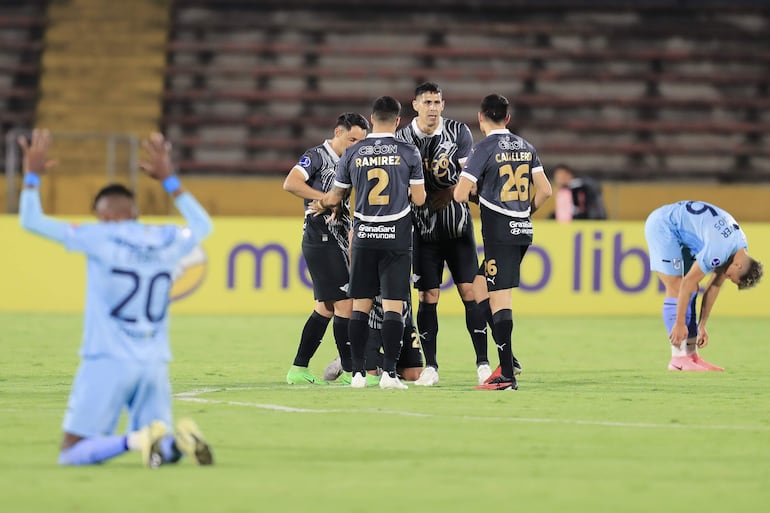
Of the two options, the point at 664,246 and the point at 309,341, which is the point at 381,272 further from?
the point at 664,246

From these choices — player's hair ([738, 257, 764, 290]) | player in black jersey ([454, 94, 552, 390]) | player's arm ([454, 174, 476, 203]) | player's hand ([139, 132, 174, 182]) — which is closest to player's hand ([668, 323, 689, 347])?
player's hair ([738, 257, 764, 290])

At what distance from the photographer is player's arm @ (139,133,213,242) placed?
649 cm

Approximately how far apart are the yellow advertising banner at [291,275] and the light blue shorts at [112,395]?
12.7 metres

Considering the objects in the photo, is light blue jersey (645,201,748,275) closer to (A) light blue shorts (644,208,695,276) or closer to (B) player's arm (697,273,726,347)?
(A) light blue shorts (644,208,695,276)

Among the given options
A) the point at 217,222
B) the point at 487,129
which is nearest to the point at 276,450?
the point at 487,129

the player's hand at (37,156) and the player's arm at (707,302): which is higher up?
the player's hand at (37,156)

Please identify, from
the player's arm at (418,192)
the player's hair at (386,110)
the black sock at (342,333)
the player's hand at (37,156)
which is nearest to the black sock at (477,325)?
the black sock at (342,333)

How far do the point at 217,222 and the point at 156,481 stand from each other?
1354 cm

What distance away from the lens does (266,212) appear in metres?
23.8

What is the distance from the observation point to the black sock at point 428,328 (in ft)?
36.8

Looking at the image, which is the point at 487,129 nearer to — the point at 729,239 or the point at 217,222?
the point at 729,239

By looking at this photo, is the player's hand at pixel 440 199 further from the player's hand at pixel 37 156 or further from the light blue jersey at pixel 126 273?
the player's hand at pixel 37 156

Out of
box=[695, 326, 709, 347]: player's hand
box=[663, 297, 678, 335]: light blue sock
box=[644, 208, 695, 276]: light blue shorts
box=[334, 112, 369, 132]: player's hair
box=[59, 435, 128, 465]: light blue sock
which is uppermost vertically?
box=[334, 112, 369, 132]: player's hair

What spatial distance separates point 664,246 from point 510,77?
14.4m
